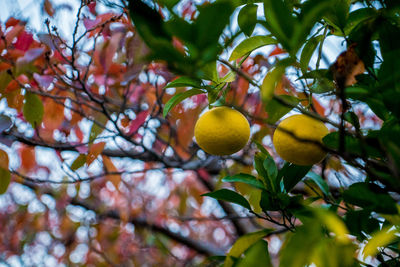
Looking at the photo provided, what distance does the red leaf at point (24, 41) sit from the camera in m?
1.42

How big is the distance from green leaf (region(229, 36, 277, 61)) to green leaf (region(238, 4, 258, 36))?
2cm

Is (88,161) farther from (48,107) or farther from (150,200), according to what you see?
(150,200)

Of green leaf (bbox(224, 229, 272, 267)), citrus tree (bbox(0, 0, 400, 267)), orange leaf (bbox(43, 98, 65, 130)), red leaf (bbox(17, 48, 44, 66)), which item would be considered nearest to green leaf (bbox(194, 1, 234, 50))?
citrus tree (bbox(0, 0, 400, 267))

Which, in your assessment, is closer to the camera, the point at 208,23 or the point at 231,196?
the point at 208,23

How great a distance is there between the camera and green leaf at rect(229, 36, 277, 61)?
78 centimetres

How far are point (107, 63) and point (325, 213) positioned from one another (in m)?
1.26

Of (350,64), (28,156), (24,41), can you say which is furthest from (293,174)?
(28,156)

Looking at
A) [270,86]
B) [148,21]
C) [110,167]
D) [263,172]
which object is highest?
[148,21]

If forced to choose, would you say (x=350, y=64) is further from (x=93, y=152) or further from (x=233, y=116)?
(x=93, y=152)

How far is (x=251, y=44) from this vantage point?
2.60 feet

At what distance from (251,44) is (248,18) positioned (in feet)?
0.17

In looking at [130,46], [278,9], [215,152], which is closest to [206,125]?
[215,152]

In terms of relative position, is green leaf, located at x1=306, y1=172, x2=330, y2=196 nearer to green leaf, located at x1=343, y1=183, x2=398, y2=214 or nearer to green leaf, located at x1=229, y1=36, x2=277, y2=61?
green leaf, located at x1=343, y1=183, x2=398, y2=214

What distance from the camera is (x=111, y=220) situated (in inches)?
125
